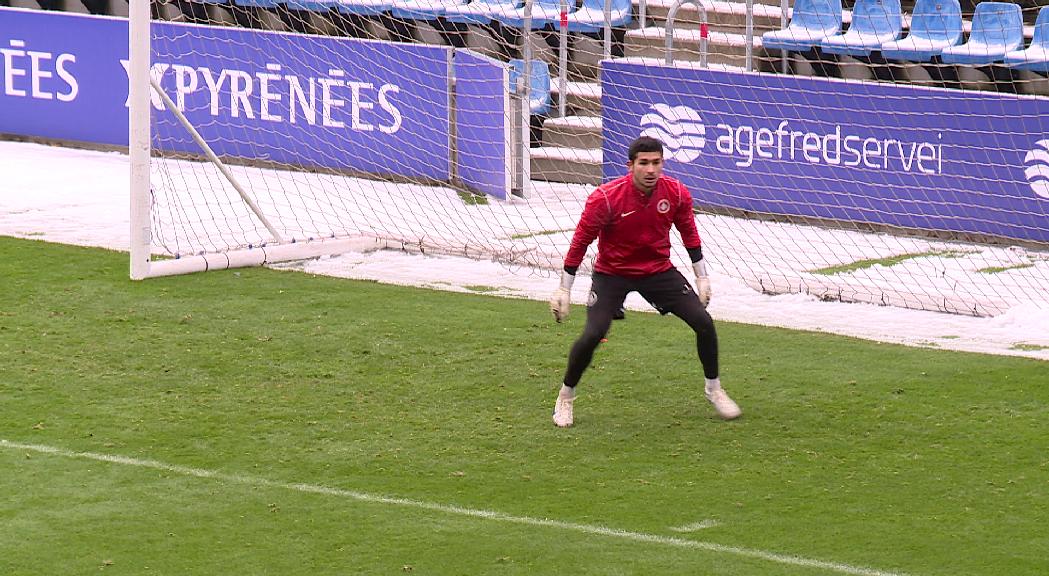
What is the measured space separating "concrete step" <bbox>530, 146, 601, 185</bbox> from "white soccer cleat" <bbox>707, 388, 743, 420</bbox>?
6.58 m

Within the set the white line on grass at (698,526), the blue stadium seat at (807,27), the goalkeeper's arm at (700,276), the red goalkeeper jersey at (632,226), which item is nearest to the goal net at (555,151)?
the blue stadium seat at (807,27)

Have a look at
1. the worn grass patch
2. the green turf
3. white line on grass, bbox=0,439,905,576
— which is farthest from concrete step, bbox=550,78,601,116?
white line on grass, bbox=0,439,905,576

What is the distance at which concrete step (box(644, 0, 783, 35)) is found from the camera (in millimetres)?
15820

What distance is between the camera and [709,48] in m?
15.6

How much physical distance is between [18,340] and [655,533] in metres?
4.88

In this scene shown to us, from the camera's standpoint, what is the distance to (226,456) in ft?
26.2

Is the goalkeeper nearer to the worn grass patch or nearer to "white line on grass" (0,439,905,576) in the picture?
"white line on grass" (0,439,905,576)

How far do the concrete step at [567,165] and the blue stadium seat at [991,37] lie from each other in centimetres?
341

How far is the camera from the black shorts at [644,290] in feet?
27.7

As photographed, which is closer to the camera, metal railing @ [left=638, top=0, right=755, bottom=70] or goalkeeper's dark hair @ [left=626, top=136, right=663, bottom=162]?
goalkeeper's dark hair @ [left=626, top=136, right=663, bottom=162]

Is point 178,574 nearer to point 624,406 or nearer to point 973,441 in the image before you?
point 624,406

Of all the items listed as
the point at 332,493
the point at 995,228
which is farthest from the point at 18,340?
the point at 995,228

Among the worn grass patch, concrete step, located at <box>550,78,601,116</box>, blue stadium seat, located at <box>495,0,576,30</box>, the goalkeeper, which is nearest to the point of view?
the goalkeeper

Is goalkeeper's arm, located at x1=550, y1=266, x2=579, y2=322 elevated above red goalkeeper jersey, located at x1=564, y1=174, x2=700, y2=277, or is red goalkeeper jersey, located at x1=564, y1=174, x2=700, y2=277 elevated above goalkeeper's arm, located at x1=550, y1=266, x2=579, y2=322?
red goalkeeper jersey, located at x1=564, y1=174, x2=700, y2=277
